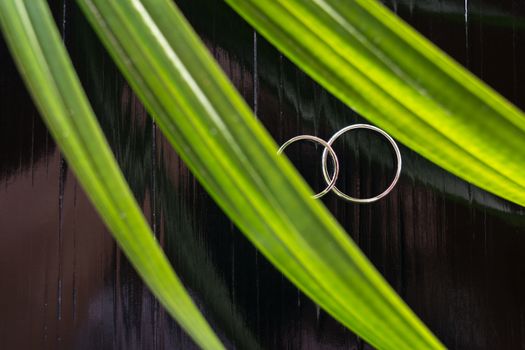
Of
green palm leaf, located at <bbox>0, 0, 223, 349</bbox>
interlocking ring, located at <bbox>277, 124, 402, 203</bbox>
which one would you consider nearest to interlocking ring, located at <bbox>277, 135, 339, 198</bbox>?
interlocking ring, located at <bbox>277, 124, 402, 203</bbox>

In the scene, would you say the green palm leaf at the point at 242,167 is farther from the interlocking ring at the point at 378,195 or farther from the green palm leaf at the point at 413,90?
the interlocking ring at the point at 378,195

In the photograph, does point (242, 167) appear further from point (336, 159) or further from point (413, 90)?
point (336, 159)

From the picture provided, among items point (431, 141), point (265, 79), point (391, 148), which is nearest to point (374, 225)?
point (391, 148)

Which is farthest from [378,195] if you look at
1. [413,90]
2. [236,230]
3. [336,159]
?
[413,90]

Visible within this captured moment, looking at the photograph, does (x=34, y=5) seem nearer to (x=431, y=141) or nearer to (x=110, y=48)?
(x=110, y=48)

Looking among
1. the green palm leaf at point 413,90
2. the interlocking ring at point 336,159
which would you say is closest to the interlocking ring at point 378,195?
the interlocking ring at point 336,159

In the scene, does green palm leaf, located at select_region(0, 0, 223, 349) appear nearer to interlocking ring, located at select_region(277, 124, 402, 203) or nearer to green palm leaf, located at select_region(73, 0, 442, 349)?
green palm leaf, located at select_region(73, 0, 442, 349)
